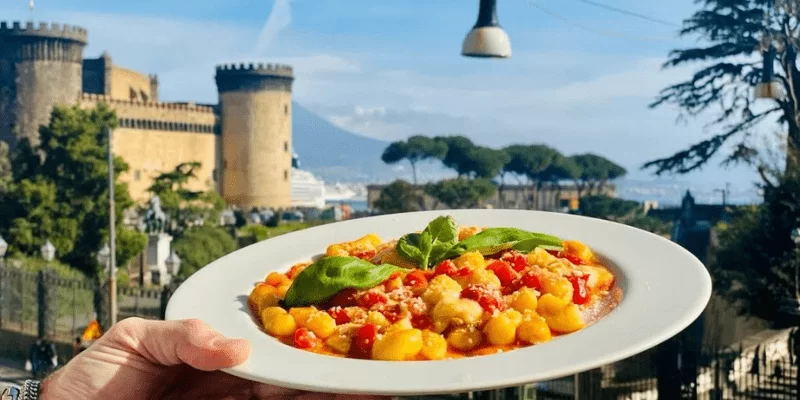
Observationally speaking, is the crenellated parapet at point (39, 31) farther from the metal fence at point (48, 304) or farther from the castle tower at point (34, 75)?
the metal fence at point (48, 304)

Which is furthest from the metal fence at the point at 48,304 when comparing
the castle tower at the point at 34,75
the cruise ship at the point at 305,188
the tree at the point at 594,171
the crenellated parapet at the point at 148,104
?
the cruise ship at the point at 305,188

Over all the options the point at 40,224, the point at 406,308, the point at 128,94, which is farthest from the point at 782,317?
the point at 128,94

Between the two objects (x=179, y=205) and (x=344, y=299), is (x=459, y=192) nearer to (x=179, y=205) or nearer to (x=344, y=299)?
(x=179, y=205)

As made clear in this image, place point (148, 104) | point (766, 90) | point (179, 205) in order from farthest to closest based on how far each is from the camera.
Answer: point (148, 104), point (179, 205), point (766, 90)

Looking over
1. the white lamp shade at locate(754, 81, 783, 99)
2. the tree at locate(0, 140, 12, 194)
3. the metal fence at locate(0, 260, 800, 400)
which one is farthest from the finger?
the tree at locate(0, 140, 12, 194)

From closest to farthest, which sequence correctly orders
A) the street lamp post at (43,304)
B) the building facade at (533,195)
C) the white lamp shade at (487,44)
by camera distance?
the white lamp shade at (487,44), the street lamp post at (43,304), the building facade at (533,195)

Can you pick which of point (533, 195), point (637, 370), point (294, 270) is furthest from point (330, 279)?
point (533, 195)

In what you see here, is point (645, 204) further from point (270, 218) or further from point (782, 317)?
point (782, 317)
